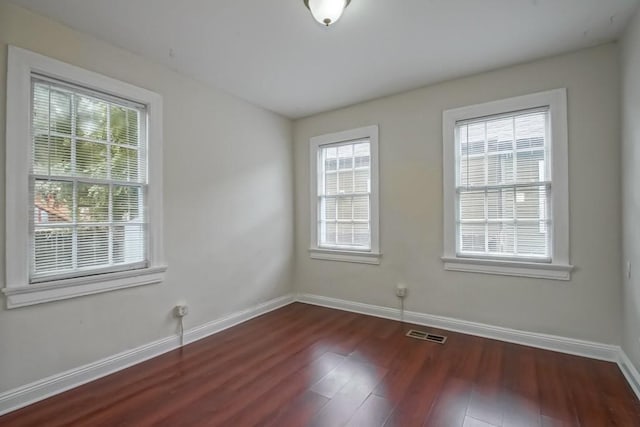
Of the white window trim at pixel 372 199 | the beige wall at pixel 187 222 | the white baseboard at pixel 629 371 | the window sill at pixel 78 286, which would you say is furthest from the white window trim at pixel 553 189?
the window sill at pixel 78 286

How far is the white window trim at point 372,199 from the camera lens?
387cm

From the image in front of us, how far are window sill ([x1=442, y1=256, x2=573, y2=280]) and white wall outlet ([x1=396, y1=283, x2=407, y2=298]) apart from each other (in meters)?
0.55

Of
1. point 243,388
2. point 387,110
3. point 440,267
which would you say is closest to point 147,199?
point 243,388

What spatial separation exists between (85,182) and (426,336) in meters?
3.44

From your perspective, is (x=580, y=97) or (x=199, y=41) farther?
(x=580, y=97)

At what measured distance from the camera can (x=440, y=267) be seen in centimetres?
344

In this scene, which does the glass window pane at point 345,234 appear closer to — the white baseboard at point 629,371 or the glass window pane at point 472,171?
the glass window pane at point 472,171

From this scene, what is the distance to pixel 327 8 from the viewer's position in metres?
1.96

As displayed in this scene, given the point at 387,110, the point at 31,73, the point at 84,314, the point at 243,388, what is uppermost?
the point at 387,110

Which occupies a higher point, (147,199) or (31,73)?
(31,73)

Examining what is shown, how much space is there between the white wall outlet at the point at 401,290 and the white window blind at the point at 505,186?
2.52 feet

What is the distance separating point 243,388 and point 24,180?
7.04ft

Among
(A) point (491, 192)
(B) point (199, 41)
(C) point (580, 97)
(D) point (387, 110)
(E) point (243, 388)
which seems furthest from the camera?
(D) point (387, 110)

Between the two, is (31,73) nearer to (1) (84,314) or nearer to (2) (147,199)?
(2) (147,199)
